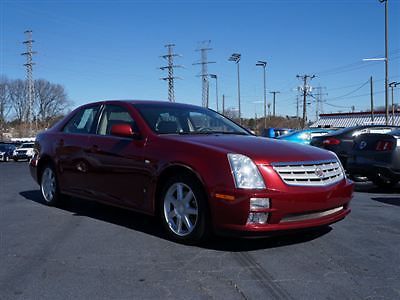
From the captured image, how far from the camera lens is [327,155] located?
16.0 ft

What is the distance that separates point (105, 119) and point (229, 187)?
238cm

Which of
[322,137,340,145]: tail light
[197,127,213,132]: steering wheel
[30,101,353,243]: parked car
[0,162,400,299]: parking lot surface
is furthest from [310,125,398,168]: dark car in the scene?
[197,127,213,132]: steering wheel

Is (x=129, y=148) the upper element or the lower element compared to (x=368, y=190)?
upper

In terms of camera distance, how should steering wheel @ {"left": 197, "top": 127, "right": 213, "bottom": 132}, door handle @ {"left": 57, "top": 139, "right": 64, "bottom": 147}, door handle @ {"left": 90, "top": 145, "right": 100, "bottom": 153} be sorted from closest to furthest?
steering wheel @ {"left": 197, "top": 127, "right": 213, "bottom": 132} < door handle @ {"left": 90, "top": 145, "right": 100, "bottom": 153} < door handle @ {"left": 57, "top": 139, "right": 64, "bottom": 147}

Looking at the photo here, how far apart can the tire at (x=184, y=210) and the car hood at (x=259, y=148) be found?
16.4 inches

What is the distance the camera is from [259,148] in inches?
180

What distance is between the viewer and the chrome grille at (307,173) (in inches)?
169

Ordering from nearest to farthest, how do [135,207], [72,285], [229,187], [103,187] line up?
[72,285]
[229,187]
[135,207]
[103,187]

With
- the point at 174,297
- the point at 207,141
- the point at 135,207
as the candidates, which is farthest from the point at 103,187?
the point at 174,297

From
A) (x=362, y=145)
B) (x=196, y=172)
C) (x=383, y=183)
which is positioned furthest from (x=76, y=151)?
(x=383, y=183)

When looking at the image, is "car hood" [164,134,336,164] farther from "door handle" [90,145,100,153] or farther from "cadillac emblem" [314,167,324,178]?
"door handle" [90,145,100,153]

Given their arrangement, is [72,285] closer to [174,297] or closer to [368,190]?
[174,297]

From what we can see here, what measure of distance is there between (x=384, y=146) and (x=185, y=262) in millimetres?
5410

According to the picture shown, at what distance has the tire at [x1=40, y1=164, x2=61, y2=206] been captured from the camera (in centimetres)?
677
